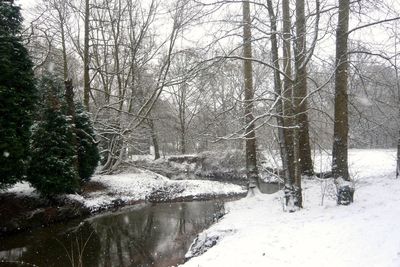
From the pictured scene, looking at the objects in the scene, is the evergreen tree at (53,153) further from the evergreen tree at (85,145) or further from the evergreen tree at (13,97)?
the evergreen tree at (85,145)

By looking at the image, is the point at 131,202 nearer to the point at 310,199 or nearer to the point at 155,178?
the point at 155,178

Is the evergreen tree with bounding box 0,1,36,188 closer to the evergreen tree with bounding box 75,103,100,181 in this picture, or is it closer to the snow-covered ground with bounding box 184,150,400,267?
the evergreen tree with bounding box 75,103,100,181

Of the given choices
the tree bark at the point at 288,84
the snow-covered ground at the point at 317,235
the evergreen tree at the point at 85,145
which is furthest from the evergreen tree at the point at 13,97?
the tree bark at the point at 288,84

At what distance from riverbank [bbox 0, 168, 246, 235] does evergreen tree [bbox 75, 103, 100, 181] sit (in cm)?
71

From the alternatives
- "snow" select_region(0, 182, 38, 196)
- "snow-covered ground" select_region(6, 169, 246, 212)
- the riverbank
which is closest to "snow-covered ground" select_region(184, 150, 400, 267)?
the riverbank

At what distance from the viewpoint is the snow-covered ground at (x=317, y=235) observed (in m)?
4.55

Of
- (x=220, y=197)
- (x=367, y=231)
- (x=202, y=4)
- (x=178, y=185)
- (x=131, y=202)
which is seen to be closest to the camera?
(x=367, y=231)

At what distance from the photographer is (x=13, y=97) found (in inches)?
384

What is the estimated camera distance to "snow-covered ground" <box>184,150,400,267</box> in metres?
4.55

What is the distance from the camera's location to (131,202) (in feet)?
45.1

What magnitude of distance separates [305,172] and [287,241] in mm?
6232

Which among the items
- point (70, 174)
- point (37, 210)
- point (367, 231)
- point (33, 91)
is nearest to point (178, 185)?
point (70, 174)

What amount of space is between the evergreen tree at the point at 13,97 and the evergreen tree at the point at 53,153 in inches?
31.6

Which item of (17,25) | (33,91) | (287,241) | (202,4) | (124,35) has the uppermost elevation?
(124,35)
